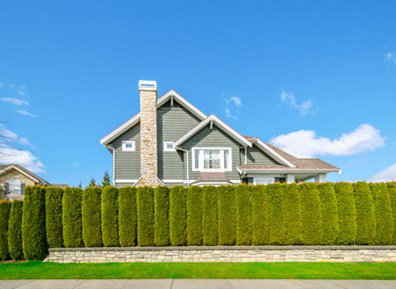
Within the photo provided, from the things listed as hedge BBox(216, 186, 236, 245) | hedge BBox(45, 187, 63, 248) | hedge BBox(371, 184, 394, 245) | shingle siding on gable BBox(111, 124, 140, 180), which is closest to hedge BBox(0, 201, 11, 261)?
hedge BBox(45, 187, 63, 248)

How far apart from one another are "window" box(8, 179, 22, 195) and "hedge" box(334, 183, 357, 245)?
3232cm

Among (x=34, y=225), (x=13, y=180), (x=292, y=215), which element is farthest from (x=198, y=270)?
(x=13, y=180)

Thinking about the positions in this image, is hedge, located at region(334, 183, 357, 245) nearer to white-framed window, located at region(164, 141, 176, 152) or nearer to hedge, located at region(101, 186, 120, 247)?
hedge, located at region(101, 186, 120, 247)

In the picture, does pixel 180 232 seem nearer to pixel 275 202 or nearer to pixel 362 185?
pixel 275 202

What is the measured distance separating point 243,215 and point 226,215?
645 millimetres

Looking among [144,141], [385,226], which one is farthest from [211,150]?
[385,226]

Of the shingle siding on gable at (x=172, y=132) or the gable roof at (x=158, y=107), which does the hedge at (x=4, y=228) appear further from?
the shingle siding on gable at (x=172, y=132)

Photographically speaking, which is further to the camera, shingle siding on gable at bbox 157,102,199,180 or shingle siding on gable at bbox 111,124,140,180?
shingle siding on gable at bbox 111,124,140,180

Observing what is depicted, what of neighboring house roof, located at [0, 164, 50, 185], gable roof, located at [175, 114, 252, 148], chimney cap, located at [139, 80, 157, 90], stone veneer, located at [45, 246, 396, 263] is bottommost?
stone veneer, located at [45, 246, 396, 263]

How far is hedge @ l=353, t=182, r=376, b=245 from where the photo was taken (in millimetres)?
9438

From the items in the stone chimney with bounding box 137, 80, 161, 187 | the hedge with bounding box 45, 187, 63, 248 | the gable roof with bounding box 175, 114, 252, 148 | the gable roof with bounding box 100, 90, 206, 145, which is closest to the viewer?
the hedge with bounding box 45, 187, 63, 248

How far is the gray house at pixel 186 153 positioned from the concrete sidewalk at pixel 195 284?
8634 mm

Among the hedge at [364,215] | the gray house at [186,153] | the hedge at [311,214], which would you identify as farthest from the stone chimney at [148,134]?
the hedge at [364,215]

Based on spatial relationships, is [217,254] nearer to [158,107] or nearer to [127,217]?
[127,217]
